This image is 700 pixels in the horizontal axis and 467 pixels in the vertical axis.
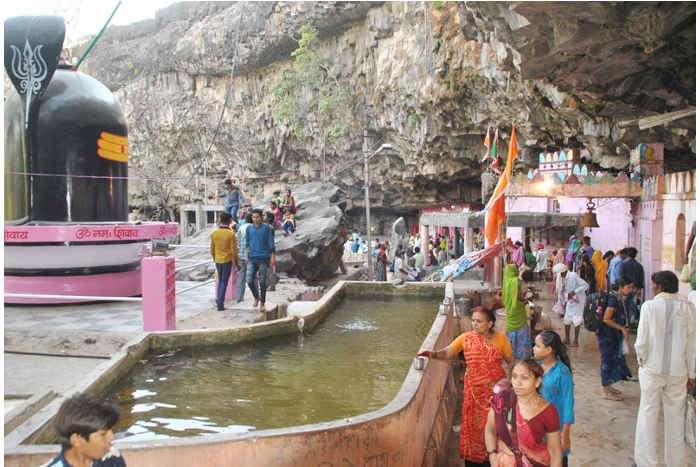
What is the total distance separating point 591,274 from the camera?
34.3ft

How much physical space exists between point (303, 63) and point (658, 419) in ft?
101

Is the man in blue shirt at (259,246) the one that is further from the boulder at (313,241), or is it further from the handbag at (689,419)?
the boulder at (313,241)

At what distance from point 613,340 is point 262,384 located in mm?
3966

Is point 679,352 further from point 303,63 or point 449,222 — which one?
point 303,63

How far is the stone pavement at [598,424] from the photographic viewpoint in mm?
5410

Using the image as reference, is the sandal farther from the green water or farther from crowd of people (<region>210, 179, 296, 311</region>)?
crowd of people (<region>210, 179, 296, 311</region>)

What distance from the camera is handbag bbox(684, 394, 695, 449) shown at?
4625 millimetres

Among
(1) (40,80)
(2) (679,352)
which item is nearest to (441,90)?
(1) (40,80)

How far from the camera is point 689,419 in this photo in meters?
4.69

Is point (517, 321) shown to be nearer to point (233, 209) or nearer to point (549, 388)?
point (549, 388)

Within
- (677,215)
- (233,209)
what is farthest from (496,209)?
(233,209)

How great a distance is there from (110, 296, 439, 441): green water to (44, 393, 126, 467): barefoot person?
2042 mm

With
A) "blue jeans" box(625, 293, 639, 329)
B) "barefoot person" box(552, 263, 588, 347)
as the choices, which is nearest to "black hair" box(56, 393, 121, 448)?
"blue jeans" box(625, 293, 639, 329)

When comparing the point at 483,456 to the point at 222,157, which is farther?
the point at 222,157
